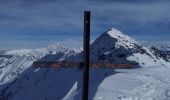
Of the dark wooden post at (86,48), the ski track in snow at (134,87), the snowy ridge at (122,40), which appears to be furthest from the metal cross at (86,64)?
the snowy ridge at (122,40)

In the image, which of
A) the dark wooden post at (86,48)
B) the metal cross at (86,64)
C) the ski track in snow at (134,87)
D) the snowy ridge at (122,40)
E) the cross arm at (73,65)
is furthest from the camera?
the snowy ridge at (122,40)

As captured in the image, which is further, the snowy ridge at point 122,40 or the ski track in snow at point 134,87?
the snowy ridge at point 122,40

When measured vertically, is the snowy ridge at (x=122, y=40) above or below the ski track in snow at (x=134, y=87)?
above

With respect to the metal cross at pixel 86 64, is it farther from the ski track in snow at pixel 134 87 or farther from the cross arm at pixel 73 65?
the ski track in snow at pixel 134 87

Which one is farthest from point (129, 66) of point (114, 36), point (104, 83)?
point (114, 36)

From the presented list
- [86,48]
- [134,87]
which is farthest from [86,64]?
[134,87]

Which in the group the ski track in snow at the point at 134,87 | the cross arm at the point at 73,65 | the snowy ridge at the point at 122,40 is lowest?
the ski track in snow at the point at 134,87

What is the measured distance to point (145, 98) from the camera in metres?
34.3

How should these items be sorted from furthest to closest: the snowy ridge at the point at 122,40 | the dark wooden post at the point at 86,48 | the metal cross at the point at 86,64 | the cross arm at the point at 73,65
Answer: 1. the snowy ridge at the point at 122,40
2. the dark wooden post at the point at 86,48
3. the metal cross at the point at 86,64
4. the cross arm at the point at 73,65

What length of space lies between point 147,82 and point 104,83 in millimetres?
8047

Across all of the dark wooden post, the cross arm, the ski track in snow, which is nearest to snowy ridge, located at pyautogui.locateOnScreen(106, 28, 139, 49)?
the ski track in snow

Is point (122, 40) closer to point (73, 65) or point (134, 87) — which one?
point (134, 87)

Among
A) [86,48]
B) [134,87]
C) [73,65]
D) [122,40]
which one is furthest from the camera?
[122,40]

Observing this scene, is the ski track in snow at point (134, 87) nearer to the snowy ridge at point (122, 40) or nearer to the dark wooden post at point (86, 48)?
the dark wooden post at point (86, 48)
